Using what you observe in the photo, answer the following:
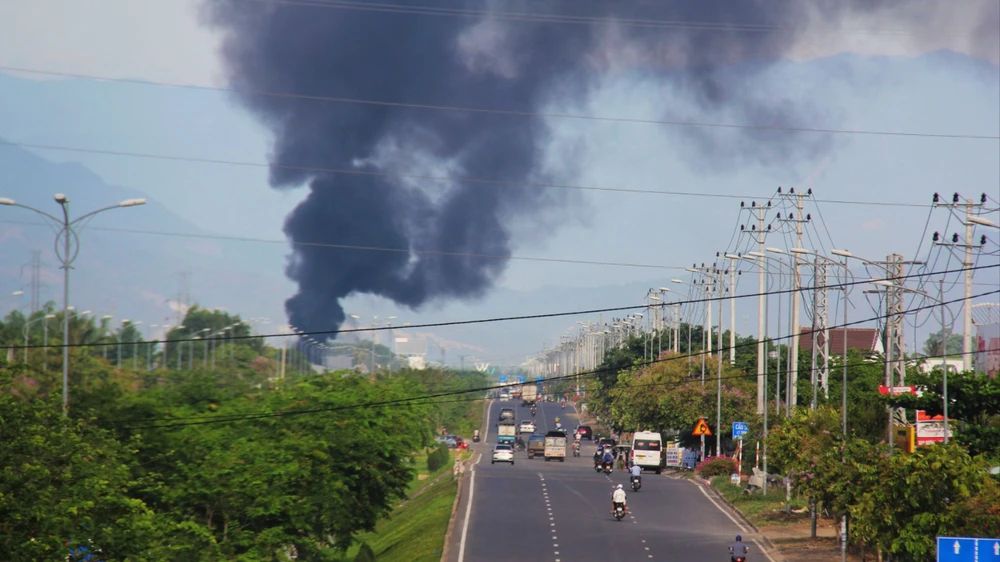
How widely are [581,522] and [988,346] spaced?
25752 millimetres

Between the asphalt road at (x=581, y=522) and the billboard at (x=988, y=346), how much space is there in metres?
14.8

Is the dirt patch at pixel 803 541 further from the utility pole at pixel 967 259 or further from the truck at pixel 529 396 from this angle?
the truck at pixel 529 396

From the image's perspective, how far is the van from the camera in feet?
256

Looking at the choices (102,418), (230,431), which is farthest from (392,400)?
(102,418)

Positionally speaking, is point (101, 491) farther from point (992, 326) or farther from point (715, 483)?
point (992, 326)

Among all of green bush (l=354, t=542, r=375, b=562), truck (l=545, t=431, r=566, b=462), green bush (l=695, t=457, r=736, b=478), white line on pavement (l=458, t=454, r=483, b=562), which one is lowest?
green bush (l=354, t=542, r=375, b=562)

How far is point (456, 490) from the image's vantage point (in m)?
58.6

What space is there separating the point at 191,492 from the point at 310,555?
770cm

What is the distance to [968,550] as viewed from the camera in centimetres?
2355

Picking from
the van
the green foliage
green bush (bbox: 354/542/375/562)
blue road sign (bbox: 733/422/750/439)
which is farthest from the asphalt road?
the green foliage

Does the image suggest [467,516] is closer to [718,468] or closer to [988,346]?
[718,468]

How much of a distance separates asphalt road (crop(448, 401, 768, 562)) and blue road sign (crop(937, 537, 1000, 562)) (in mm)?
15209

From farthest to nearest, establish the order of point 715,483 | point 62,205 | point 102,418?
point 715,483, point 102,418, point 62,205

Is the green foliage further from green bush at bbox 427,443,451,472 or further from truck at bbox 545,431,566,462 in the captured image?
green bush at bbox 427,443,451,472
